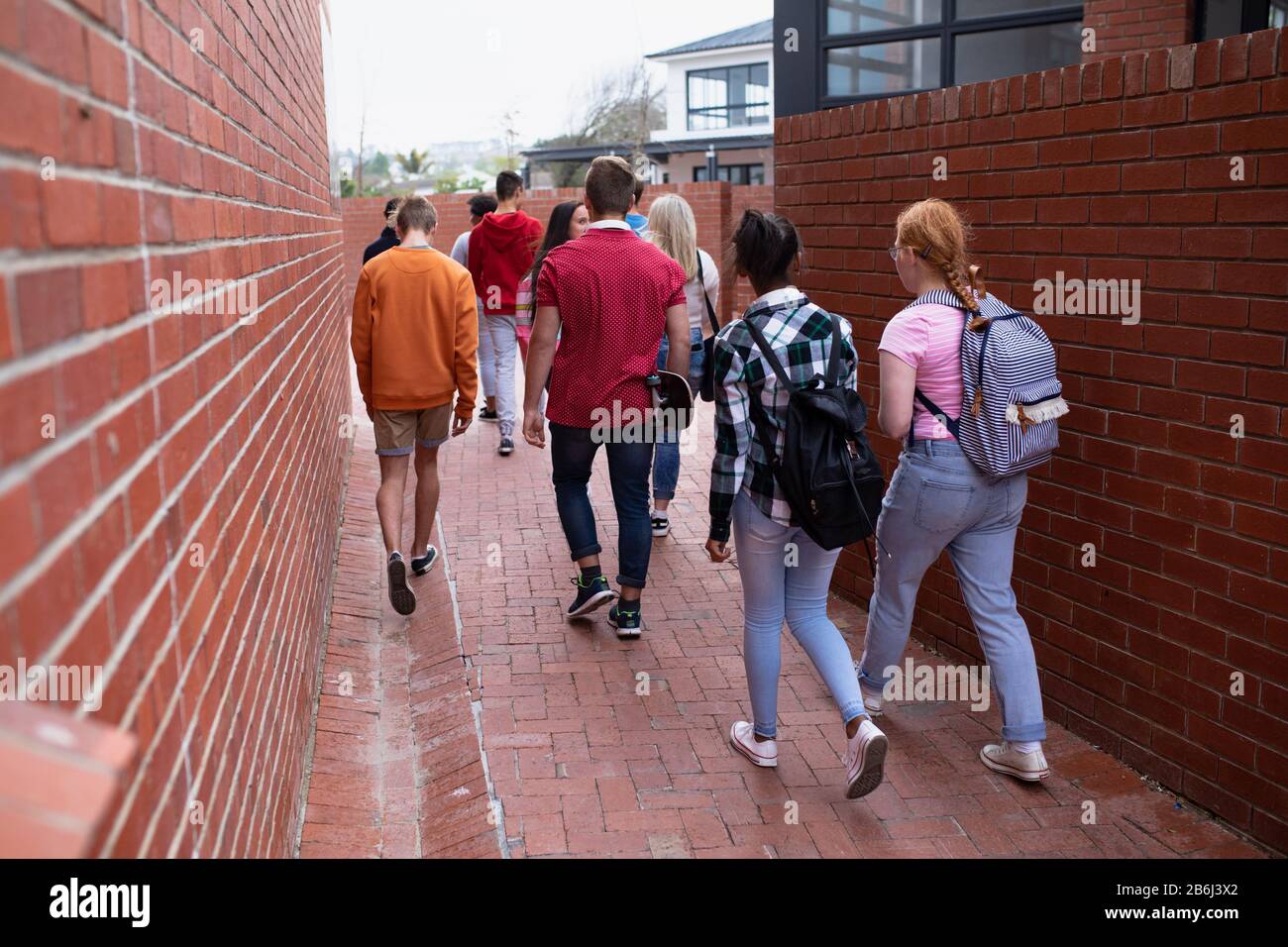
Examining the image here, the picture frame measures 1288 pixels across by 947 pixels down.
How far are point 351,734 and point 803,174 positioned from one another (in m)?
3.75

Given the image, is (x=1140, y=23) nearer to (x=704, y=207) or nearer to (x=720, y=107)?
(x=704, y=207)

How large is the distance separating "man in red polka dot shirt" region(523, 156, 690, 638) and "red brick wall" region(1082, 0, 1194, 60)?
441 centimetres

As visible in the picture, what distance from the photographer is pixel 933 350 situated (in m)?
4.21

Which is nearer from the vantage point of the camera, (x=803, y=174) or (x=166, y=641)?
(x=166, y=641)

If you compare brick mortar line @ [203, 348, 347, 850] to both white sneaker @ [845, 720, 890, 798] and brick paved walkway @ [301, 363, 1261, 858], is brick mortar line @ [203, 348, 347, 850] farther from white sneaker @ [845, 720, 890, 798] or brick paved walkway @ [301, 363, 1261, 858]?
white sneaker @ [845, 720, 890, 798]

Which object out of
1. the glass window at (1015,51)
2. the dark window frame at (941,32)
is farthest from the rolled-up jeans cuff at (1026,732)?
the glass window at (1015,51)

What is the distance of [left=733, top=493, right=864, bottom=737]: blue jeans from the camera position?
4391mm

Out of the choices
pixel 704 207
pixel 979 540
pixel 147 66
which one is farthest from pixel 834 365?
pixel 704 207

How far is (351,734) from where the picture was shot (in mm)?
4867

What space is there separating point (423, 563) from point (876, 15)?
5291mm

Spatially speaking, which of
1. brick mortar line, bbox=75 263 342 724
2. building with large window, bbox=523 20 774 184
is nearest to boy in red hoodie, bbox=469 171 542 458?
brick mortar line, bbox=75 263 342 724

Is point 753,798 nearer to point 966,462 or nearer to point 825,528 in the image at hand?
point 825,528

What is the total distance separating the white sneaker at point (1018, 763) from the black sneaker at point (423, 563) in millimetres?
3551
